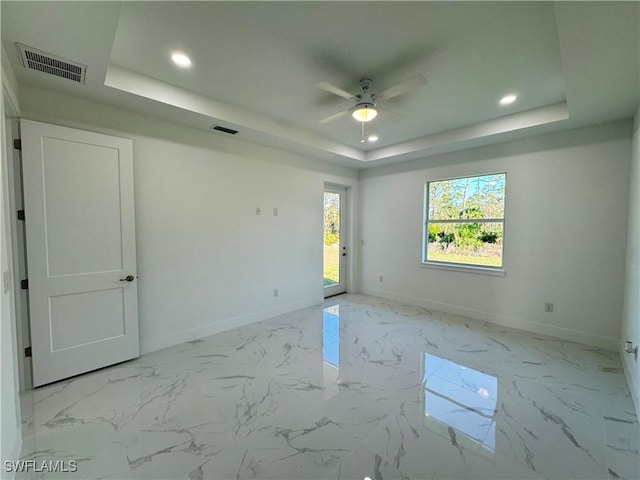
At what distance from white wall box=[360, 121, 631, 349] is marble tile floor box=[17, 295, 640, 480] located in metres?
0.48

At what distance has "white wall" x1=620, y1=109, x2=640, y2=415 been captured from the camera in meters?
2.29

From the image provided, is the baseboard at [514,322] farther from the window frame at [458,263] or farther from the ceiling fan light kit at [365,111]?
the ceiling fan light kit at [365,111]

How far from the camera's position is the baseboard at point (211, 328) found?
10.2 feet

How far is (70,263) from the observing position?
8.27ft

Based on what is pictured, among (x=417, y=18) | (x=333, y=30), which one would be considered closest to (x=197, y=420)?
(x=333, y=30)

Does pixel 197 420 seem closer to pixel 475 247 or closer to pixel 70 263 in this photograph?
pixel 70 263

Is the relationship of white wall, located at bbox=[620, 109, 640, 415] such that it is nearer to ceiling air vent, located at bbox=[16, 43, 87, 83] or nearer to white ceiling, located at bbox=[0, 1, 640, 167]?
white ceiling, located at bbox=[0, 1, 640, 167]

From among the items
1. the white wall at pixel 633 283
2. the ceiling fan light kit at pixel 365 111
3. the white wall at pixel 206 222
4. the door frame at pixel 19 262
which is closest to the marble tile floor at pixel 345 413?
the white wall at pixel 633 283

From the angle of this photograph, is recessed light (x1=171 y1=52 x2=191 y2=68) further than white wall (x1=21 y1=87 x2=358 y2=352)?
No

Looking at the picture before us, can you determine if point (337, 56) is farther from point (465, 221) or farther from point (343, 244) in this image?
point (343, 244)

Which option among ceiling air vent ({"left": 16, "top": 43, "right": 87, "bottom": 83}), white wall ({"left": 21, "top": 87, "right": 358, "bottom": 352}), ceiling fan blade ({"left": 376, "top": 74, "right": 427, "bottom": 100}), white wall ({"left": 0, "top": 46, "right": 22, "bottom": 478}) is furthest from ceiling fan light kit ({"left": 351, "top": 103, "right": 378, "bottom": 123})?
white wall ({"left": 0, "top": 46, "right": 22, "bottom": 478})

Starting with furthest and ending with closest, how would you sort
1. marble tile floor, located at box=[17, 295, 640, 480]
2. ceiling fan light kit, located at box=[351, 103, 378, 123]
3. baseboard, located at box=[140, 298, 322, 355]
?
baseboard, located at box=[140, 298, 322, 355] < ceiling fan light kit, located at box=[351, 103, 378, 123] < marble tile floor, located at box=[17, 295, 640, 480]

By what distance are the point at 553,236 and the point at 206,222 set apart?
14.6 ft

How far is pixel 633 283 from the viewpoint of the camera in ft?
8.38
